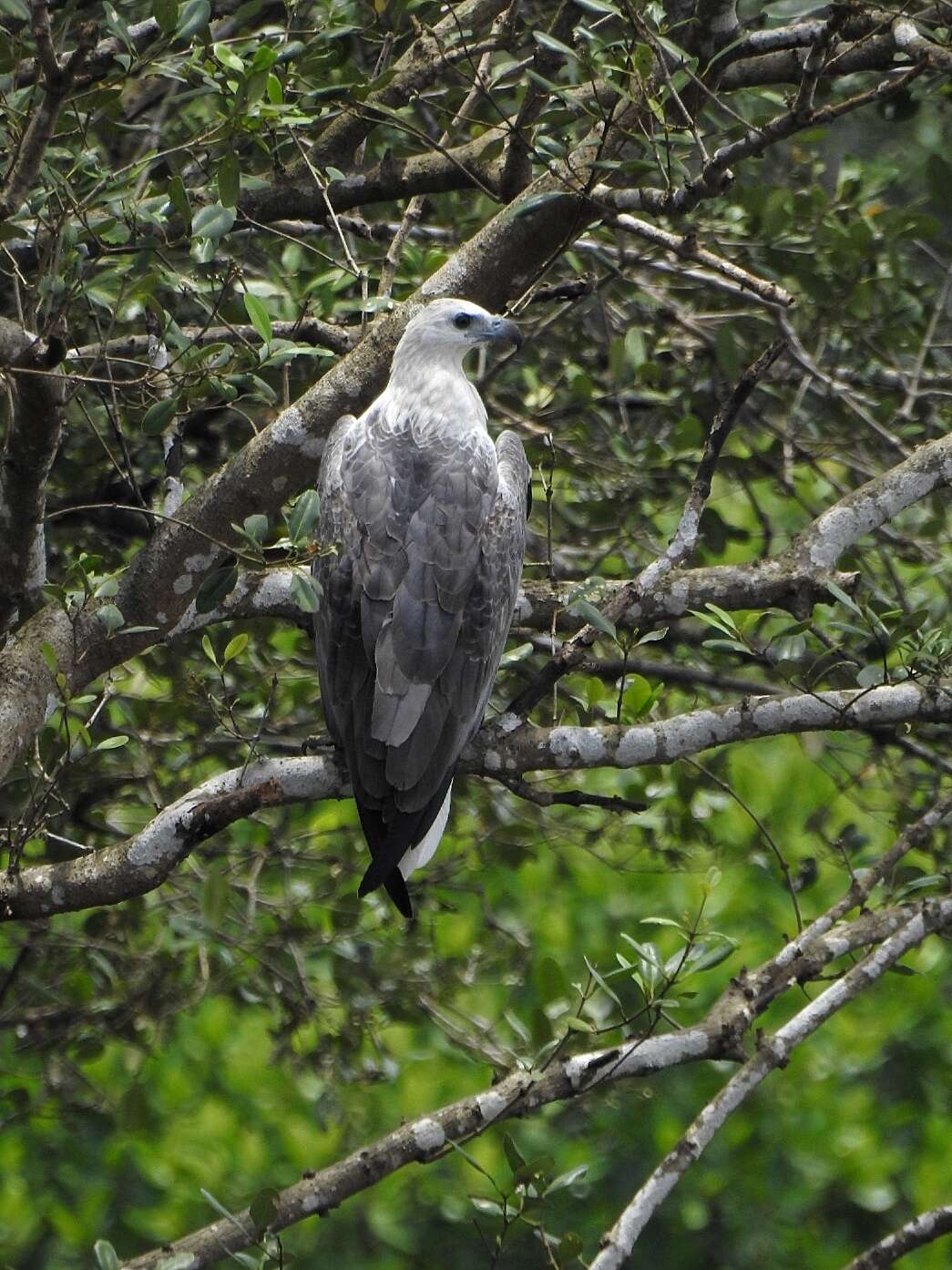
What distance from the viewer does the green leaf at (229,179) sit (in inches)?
115

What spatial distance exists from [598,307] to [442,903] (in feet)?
6.67

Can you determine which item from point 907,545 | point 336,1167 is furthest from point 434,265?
point 336,1167

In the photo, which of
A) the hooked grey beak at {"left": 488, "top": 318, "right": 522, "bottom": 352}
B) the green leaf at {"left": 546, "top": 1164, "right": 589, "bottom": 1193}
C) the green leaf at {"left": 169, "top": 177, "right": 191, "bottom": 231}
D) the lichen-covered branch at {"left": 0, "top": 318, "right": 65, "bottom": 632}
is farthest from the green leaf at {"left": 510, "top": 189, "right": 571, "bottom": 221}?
the green leaf at {"left": 546, "top": 1164, "right": 589, "bottom": 1193}

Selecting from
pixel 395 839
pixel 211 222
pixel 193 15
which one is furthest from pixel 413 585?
pixel 193 15

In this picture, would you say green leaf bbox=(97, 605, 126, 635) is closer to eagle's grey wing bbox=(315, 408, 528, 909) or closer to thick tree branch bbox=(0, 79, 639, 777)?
thick tree branch bbox=(0, 79, 639, 777)

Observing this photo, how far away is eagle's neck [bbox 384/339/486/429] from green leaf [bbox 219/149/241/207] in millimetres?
993

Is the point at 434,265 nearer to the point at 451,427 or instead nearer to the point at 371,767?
the point at 451,427

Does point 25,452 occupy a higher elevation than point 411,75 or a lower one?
lower

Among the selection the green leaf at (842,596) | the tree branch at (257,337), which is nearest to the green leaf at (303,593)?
the tree branch at (257,337)

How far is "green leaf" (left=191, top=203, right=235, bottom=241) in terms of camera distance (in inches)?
117

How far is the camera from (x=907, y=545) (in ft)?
16.0

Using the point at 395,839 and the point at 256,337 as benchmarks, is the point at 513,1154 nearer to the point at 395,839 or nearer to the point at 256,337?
the point at 395,839

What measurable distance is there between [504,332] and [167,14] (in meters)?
1.45

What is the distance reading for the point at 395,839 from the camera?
347 centimetres
